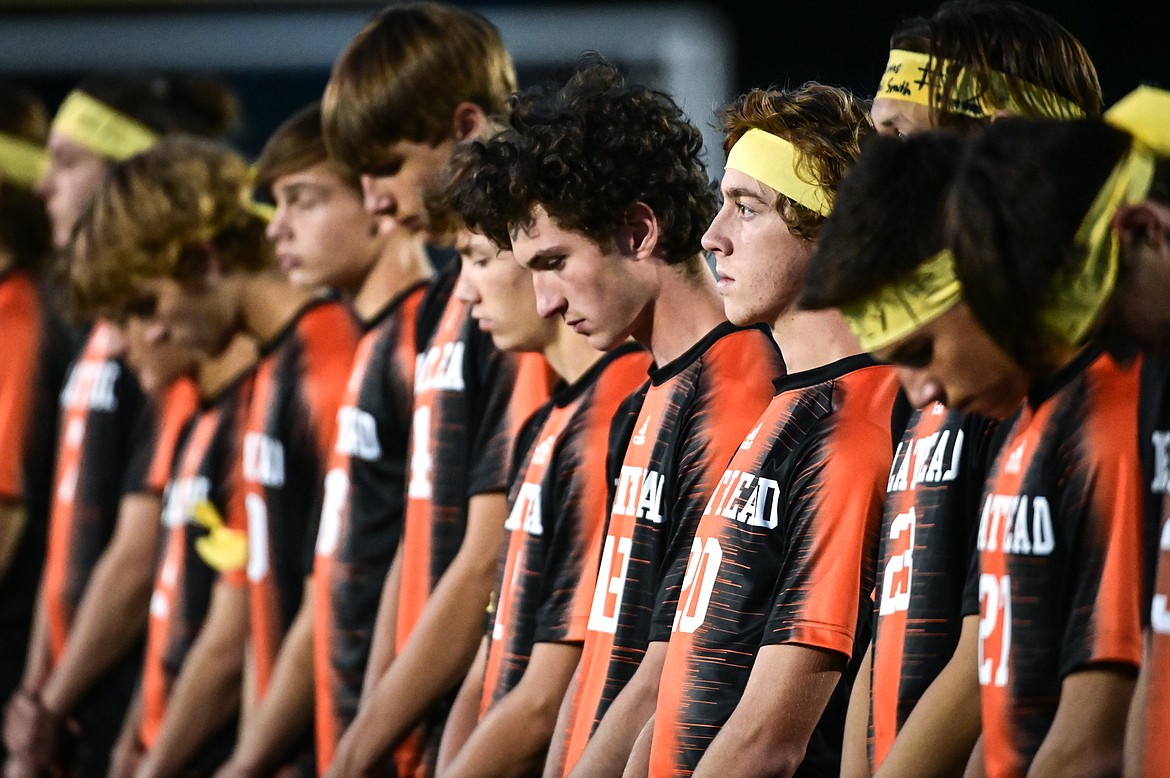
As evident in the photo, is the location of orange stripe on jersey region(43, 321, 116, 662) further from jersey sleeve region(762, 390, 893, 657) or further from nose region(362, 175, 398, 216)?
jersey sleeve region(762, 390, 893, 657)

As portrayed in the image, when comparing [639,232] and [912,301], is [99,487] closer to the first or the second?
[639,232]

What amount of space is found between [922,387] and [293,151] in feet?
7.35

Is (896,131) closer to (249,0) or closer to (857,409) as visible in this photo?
(857,409)

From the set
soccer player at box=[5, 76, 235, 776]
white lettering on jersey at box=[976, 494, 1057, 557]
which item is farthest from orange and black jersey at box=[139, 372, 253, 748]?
white lettering on jersey at box=[976, 494, 1057, 557]

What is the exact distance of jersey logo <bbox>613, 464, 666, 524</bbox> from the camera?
2.75 metres

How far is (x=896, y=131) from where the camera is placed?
2621 millimetres

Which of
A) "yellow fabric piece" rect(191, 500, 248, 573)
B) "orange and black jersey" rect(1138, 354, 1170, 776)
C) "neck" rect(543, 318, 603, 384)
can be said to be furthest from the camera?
"yellow fabric piece" rect(191, 500, 248, 573)

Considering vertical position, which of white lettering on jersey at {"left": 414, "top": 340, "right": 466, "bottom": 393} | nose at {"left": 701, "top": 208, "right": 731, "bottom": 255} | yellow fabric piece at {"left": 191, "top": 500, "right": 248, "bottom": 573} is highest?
nose at {"left": 701, "top": 208, "right": 731, "bottom": 255}

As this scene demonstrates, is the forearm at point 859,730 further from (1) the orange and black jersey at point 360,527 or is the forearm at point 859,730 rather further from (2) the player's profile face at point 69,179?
(2) the player's profile face at point 69,179

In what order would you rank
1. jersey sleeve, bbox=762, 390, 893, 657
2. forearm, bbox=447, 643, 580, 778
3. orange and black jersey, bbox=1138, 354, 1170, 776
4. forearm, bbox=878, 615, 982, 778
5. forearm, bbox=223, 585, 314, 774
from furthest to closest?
1. forearm, bbox=223, 585, 314, 774
2. forearm, bbox=447, 643, 580, 778
3. jersey sleeve, bbox=762, 390, 893, 657
4. forearm, bbox=878, 615, 982, 778
5. orange and black jersey, bbox=1138, 354, 1170, 776

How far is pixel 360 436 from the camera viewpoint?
12.2 ft

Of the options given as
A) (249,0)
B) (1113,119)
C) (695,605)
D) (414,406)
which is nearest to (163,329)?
(414,406)

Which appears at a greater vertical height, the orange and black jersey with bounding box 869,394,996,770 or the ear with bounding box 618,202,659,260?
the ear with bounding box 618,202,659,260

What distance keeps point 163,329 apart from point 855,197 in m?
2.81
